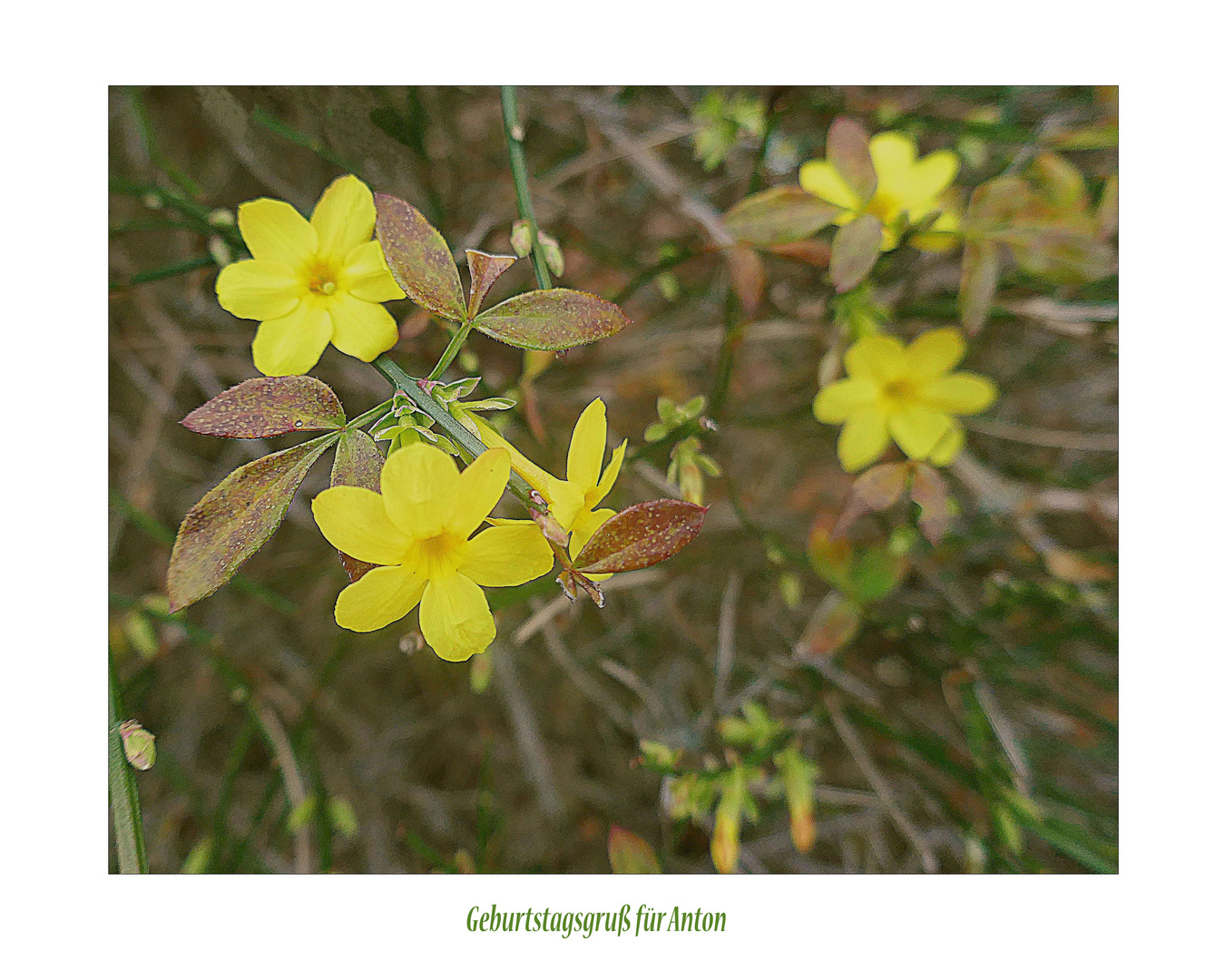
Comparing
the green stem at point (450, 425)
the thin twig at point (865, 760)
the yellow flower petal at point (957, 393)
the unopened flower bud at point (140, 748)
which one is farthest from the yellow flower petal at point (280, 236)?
the thin twig at point (865, 760)

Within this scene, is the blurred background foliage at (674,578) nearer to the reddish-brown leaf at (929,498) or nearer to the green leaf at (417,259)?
the reddish-brown leaf at (929,498)

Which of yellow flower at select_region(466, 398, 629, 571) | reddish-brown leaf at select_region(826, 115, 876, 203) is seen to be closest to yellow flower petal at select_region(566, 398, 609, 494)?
yellow flower at select_region(466, 398, 629, 571)

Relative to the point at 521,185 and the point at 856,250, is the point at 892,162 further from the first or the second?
the point at 521,185

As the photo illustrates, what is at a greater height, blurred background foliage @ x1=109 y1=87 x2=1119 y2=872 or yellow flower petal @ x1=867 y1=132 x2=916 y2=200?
yellow flower petal @ x1=867 y1=132 x2=916 y2=200

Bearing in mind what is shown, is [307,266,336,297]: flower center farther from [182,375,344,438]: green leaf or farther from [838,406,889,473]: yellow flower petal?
[838,406,889,473]: yellow flower petal

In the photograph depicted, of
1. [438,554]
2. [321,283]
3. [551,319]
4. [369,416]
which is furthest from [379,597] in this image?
[321,283]

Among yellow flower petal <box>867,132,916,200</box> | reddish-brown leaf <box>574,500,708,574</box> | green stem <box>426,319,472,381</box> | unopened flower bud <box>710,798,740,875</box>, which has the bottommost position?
unopened flower bud <box>710,798,740,875</box>
